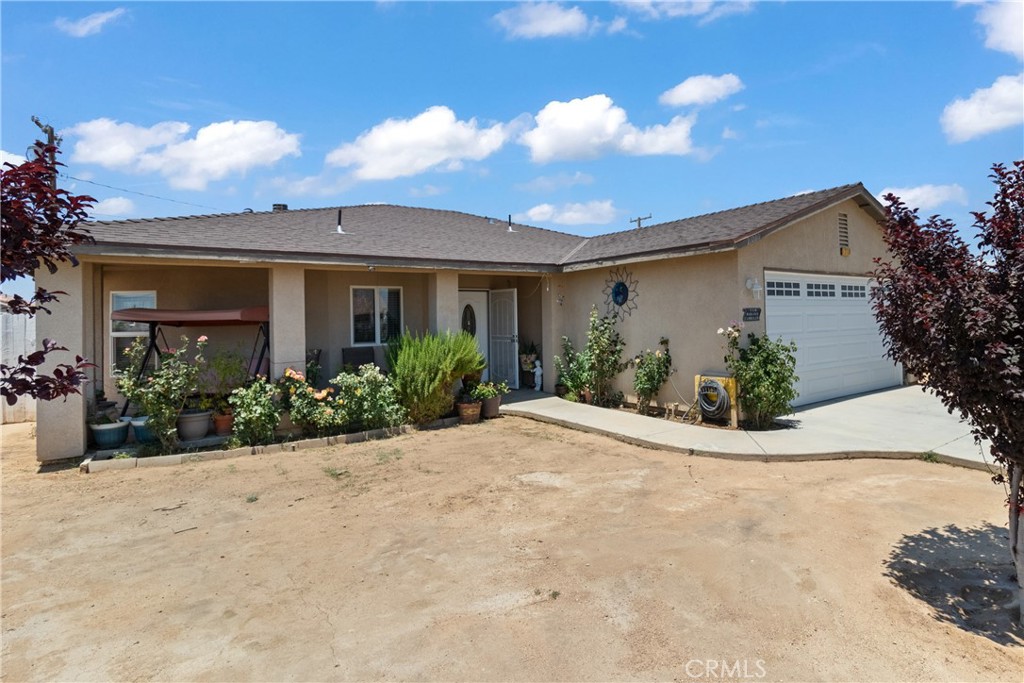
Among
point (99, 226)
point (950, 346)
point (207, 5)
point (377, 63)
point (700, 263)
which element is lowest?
point (950, 346)

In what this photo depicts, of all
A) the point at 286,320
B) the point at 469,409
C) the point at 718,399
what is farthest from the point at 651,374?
the point at 286,320

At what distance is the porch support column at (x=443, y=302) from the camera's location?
1029cm

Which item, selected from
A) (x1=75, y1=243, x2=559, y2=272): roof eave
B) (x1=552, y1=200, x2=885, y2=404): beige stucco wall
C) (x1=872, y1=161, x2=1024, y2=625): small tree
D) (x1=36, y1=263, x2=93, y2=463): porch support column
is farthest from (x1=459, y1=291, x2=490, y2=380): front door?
(x1=872, y1=161, x2=1024, y2=625): small tree

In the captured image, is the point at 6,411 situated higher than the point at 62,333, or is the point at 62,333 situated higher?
the point at 62,333

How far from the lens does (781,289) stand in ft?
30.5

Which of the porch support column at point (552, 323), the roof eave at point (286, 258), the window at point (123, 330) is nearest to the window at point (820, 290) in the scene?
the porch support column at point (552, 323)

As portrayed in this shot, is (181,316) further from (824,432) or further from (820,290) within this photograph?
(820,290)

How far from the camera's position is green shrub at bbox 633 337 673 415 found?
31.6 ft

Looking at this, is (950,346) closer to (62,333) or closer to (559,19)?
(559,19)

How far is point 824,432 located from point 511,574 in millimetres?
6058

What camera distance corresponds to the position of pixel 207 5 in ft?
23.4

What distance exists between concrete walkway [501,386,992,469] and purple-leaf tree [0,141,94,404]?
22.0 ft

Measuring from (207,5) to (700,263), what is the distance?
8.33 meters

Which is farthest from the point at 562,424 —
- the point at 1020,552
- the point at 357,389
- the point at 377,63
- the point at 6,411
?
the point at 6,411
